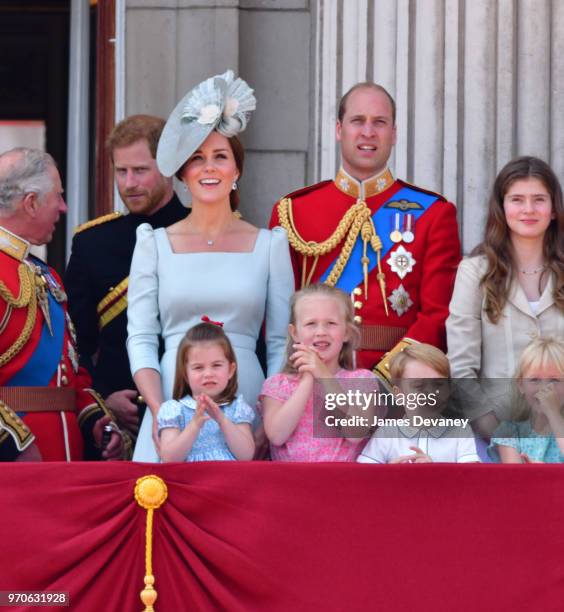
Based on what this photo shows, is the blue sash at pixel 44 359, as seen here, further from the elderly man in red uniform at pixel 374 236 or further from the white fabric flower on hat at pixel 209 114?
the elderly man in red uniform at pixel 374 236

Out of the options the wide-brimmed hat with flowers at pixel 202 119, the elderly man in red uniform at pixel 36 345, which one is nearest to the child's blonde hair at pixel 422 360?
the wide-brimmed hat with flowers at pixel 202 119

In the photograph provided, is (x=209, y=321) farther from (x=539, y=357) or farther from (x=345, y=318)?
(x=539, y=357)

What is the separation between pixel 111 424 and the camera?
552 cm

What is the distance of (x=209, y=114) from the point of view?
5.34m

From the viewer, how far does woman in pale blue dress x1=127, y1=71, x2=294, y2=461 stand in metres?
5.23

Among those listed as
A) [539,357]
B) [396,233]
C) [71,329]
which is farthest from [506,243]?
[71,329]

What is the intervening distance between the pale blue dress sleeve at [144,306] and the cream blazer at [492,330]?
0.90m

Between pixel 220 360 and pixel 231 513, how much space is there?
0.51m

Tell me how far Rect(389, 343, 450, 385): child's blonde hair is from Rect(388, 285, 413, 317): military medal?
0.57m

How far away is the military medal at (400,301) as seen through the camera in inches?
223

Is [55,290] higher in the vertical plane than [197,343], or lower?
higher

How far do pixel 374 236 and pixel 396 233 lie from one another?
72mm

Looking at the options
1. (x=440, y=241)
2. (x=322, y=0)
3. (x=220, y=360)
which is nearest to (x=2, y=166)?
(x=220, y=360)

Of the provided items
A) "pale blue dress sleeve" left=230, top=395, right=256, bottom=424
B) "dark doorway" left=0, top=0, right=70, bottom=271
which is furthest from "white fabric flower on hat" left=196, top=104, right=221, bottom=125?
"dark doorway" left=0, top=0, right=70, bottom=271
